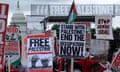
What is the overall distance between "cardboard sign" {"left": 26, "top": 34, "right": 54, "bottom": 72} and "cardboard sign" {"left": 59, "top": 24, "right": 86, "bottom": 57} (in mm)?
660

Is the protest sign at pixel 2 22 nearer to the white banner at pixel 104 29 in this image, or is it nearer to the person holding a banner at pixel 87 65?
the person holding a banner at pixel 87 65

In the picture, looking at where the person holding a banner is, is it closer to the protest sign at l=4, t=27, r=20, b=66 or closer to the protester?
the protester

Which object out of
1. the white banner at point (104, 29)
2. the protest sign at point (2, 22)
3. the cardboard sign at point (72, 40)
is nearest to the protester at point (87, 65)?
the cardboard sign at point (72, 40)

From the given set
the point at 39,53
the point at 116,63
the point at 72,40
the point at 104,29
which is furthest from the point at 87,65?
the point at 104,29

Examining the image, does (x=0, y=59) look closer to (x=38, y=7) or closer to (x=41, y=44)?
(x=41, y=44)

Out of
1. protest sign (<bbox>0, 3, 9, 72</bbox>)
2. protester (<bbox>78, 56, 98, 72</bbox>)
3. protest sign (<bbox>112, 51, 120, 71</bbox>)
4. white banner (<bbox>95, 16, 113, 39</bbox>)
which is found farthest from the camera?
white banner (<bbox>95, 16, 113, 39</bbox>)

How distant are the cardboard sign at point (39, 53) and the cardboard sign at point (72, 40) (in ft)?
2.16

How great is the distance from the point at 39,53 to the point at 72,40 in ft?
3.91

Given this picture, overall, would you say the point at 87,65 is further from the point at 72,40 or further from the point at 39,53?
the point at 39,53

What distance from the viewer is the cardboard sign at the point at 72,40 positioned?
14688 millimetres

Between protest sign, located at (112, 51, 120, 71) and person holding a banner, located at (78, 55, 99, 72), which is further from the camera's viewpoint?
person holding a banner, located at (78, 55, 99, 72)

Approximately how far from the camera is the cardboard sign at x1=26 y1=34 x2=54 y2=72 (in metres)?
14.0

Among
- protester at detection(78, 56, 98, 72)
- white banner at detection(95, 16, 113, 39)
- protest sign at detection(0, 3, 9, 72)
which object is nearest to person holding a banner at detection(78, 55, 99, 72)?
protester at detection(78, 56, 98, 72)

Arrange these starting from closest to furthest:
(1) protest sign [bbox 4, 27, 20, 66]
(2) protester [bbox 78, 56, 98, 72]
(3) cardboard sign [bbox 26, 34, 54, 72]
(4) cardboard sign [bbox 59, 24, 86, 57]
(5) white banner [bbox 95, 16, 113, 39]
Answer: (3) cardboard sign [bbox 26, 34, 54, 72] → (4) cardboard sign [bbox 59, 24, 86, 57] → (2) protester [bbox 78, 56, 98, 72] → (1) protest sign [bbox 4, 27, 20, 66] → (5) white banner [bbox 95, 16, 113, 39]
